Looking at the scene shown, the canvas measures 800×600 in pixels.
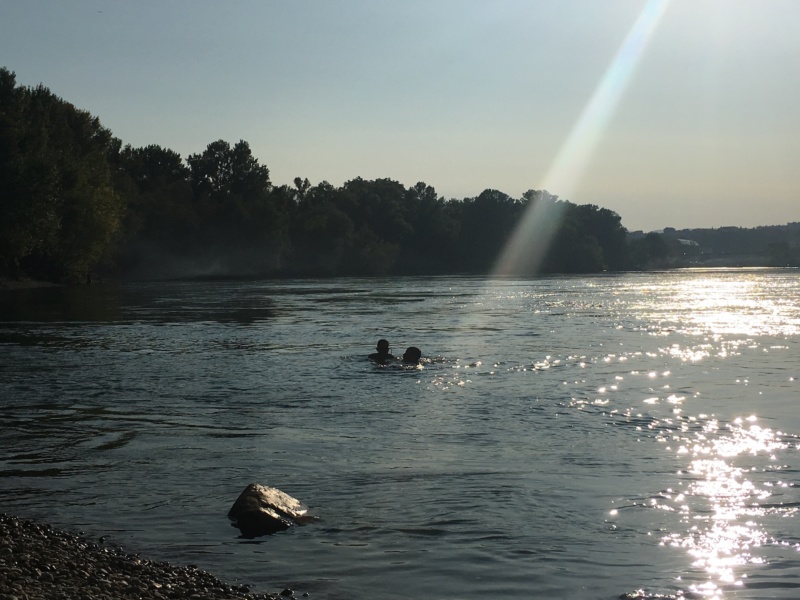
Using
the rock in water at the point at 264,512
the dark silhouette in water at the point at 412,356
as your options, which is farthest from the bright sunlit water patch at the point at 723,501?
the dark silhouette in water at the point at 412,356

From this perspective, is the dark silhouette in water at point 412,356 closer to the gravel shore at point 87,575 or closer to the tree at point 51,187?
the gravel shore at point 87,575

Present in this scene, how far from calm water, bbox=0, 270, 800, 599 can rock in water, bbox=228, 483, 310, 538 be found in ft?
0.69

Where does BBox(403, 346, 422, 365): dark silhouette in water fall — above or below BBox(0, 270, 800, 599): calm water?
above

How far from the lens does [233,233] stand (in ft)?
504

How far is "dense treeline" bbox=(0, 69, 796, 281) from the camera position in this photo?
8038cm

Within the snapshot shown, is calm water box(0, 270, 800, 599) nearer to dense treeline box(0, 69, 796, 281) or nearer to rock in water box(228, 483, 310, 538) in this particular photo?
rock in water box(228, 483, 310, 538)

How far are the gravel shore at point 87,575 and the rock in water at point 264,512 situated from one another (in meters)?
1.45

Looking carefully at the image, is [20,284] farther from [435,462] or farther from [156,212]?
[435,462]

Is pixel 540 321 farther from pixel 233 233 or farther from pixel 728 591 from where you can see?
pixel 233 233

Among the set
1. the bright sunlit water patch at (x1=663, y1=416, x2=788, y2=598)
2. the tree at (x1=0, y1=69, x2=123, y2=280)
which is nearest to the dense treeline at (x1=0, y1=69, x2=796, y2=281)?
the tree at (x1=0, y1=69, x2=123, y2=280)

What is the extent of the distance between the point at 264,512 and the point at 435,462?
13.7ft

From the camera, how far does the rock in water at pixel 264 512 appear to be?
10.9m

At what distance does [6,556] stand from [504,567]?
16.1 ft

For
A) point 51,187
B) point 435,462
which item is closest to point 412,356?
point 435,462
